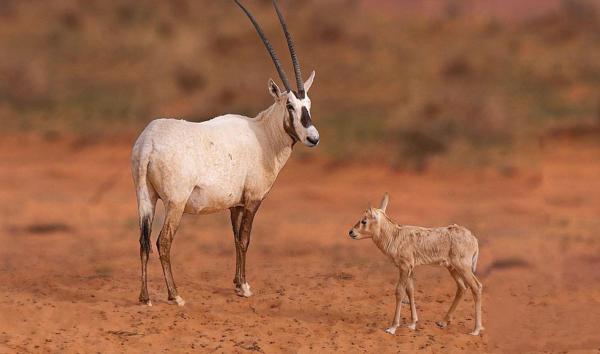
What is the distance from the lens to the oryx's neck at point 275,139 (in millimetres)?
9086

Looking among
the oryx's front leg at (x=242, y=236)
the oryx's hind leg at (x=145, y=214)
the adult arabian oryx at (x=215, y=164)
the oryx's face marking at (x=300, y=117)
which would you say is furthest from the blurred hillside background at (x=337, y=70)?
the oryx's hind leg at (x=145, y=214)

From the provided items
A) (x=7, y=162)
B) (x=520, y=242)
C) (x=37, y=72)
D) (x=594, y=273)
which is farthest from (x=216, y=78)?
(x=594, y=273)

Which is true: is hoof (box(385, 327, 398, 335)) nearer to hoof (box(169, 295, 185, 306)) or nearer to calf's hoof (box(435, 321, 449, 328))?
calf's hoof (box(435, 321, 449, 328))

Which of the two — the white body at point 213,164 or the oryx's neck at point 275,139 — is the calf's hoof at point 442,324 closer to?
the white body at point 213,164

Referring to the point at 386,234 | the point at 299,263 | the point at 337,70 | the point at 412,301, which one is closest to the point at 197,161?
the point at 386,234

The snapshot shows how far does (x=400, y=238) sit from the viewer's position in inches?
326

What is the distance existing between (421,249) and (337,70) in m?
16.2

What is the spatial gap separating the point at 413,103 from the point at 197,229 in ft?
28.2

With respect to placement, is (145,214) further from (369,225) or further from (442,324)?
(442,324)

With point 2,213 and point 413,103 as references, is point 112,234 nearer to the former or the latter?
point 2,213

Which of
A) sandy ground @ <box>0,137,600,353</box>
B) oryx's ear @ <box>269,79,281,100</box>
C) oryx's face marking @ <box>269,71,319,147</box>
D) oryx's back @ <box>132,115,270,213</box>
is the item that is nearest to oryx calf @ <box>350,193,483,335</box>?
sandy ground @ <box>0,137,600,353</box>

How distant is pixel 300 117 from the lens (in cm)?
868

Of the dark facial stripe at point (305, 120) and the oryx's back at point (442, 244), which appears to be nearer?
the oryx's back at point (442, 244)

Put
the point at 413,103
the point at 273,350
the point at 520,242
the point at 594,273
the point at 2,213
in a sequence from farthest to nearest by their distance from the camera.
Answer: the point at 413,103 → the point at 2,213 → the point at 520,242 → the point at 594,273 → the point at 273,350
